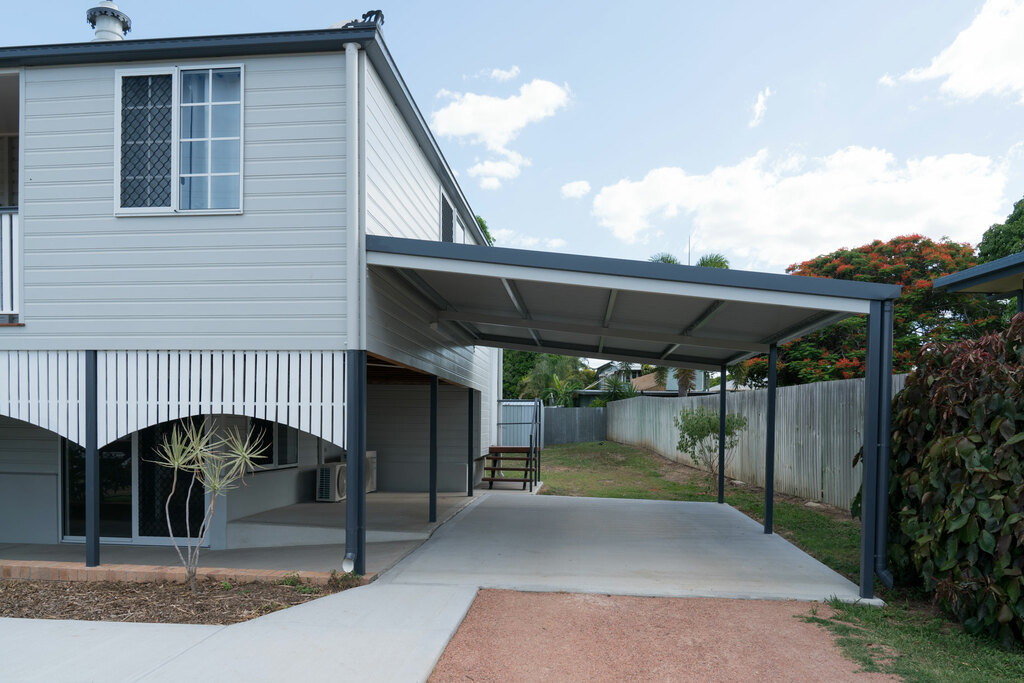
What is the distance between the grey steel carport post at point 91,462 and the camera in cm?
662

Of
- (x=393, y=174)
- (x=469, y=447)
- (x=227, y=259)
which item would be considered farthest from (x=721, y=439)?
(x=227, y=259)

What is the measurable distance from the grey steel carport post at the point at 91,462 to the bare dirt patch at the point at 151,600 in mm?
322

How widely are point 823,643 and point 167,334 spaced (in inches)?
238

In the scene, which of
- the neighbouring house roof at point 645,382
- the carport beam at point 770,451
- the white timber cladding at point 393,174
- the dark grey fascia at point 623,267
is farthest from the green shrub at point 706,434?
the neighbouring house roof at point 645,382

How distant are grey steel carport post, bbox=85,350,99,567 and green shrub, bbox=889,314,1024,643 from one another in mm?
7097

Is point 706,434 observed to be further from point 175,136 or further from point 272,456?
point 175,136

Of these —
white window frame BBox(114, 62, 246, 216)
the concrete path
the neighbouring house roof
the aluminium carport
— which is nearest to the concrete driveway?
the concrete path

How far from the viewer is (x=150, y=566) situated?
22.1 feet

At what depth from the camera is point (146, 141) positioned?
679 centimetres

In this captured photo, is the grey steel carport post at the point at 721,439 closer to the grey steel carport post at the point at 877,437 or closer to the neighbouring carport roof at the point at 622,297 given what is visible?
the neighbouring carport roof at the point at 622,297

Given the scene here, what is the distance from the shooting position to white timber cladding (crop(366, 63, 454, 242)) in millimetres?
6773

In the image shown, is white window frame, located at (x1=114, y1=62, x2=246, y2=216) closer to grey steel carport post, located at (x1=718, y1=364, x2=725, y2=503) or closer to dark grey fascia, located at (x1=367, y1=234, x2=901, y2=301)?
dark grey fascia, located at (x1=367, y1=234, x2=901, y2=301)

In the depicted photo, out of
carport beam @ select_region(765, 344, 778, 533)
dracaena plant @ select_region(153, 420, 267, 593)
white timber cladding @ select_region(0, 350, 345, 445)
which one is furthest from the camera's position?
carport beam @ select_region(765, 344, 778, 533)

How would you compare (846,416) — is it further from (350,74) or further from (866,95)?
(866,95)
